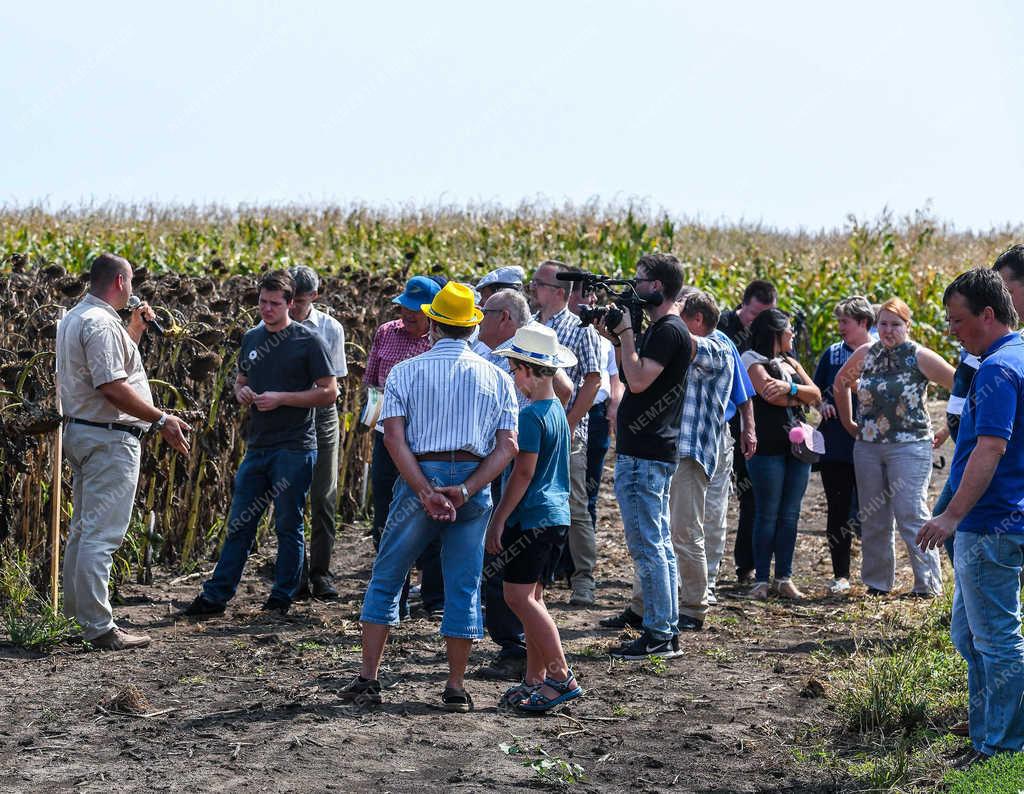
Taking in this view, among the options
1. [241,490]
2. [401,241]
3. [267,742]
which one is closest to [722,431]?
[241,490]

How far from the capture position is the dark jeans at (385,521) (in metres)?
8.34

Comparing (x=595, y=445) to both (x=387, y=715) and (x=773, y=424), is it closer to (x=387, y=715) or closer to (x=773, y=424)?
(x=773, y=424)

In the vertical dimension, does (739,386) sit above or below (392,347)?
below

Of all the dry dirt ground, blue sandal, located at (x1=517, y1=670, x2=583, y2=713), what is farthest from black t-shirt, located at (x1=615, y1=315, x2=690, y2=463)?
blue sandal, located at (x1=517, y1=670, x2=583, y2=713)

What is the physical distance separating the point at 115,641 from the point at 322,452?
7.50 feet

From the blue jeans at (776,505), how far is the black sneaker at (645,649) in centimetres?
209

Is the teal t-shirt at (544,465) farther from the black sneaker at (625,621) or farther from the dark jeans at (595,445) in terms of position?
the dark jeans at (595,445)

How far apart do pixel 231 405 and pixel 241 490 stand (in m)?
1.74

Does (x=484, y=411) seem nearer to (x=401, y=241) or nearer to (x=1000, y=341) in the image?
(x=1000, y=341)

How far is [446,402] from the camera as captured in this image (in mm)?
6016

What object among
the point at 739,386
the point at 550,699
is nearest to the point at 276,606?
the point at 550,699

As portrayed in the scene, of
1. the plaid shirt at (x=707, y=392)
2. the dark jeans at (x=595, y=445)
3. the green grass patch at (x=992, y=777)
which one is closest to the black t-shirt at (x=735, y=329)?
the dark jeans at (x=595, y=445)

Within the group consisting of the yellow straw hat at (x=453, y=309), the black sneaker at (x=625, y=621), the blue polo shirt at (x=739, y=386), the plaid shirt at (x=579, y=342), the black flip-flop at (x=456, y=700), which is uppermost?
the yellow straw hat at (x=453, y=309)

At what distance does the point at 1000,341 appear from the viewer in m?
5.30
